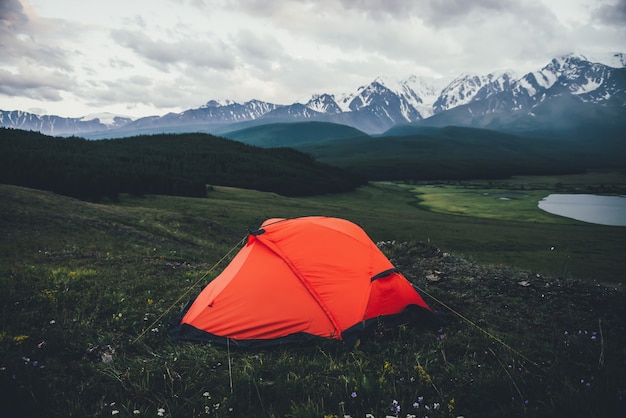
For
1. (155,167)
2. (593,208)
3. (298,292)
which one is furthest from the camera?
(155,167)

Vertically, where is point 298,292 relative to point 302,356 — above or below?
above

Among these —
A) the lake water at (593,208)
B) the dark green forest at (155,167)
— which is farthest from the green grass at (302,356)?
the lake water at (593,208)

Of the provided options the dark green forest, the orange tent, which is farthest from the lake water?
the orange tent

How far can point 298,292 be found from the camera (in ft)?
27.5

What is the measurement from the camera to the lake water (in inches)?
2697

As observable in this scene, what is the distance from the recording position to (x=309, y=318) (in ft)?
26.0

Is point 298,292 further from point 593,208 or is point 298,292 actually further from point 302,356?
point 593,208

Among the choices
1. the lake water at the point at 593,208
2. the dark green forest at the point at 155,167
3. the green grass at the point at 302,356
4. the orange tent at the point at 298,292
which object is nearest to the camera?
A: the green grass at the point at 302,356

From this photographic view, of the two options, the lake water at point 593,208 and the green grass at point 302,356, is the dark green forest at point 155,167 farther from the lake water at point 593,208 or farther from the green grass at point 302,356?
the lake water at point 593,208

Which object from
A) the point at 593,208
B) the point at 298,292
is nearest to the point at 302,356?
the point at 298,292

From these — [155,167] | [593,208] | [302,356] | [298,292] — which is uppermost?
[155,167]

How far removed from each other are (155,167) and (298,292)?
342 ft

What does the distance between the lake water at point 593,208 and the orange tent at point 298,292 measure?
242ft

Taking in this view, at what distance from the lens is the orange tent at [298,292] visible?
779 cm
